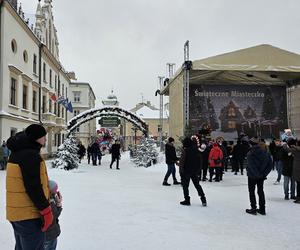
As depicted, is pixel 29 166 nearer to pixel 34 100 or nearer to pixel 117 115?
pixel 117 115

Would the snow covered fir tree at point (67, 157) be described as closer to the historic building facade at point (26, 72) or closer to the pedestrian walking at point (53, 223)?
the historic building facade at point (26, 72)

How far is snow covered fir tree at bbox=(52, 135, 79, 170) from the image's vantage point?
1880 centimetres

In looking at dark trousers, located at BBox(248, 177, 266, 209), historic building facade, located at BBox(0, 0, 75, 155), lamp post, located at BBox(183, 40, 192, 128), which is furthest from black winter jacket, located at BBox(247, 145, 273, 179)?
historic building facade, located at BBox(0, 0, 75, 155)

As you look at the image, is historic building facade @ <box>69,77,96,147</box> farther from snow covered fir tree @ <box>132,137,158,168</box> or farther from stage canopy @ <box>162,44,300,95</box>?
stage canopy @ <box>162,44,300,95</box>

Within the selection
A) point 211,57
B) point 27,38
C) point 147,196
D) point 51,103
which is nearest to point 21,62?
point 27,38

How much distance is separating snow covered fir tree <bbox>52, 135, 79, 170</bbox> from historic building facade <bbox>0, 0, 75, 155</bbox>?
4.82 metres

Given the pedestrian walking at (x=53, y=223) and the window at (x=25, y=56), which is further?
the window at (x=25, y=56)

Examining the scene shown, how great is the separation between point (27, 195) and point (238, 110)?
2112 cm

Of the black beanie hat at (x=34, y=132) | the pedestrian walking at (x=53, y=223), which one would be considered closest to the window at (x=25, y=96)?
the pedestrian walking at (x=53, y=223)

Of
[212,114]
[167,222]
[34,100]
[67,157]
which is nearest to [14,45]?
[34,100]

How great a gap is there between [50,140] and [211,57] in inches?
862

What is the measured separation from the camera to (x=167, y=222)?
6.93 m

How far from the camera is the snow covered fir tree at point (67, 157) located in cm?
1880

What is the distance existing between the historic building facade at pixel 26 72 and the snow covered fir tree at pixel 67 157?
482 cm
